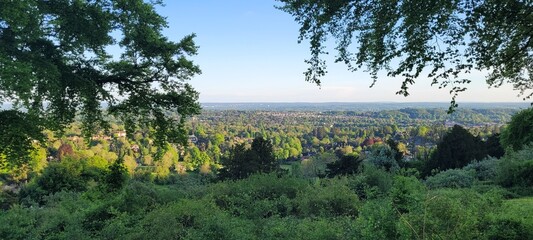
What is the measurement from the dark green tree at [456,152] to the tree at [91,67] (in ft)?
99.6

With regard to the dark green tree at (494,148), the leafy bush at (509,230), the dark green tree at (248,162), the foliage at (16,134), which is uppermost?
the foliage at (16,134)

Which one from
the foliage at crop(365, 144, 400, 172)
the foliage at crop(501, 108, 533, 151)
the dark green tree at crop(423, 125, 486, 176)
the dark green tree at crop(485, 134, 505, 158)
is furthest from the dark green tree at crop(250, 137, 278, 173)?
the foliage at crop(501, 108, 533, 151)

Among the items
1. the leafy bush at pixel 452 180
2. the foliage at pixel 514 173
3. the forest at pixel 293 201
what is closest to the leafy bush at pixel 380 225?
the forest at pixel 293 201

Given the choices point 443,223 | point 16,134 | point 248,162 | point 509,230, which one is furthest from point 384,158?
point 16,134

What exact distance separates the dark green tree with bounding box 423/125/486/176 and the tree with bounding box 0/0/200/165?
3035 cm

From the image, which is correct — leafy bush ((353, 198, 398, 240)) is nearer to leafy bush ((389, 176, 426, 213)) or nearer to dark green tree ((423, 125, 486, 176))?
leafy bush ((389, 176, 426, 213))

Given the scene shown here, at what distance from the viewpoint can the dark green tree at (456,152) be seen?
3422 cm

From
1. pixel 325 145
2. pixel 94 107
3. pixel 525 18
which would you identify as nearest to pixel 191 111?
pixel 94 107

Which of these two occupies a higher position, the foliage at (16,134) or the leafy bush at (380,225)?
the foliage at (16,134)

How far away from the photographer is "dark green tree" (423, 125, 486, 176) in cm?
3422

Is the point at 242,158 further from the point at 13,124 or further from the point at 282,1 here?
the point at 282,1

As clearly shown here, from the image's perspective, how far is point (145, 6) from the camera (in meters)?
8.05

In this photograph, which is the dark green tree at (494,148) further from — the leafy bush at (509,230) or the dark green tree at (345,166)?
the leafy bush at (509,230)

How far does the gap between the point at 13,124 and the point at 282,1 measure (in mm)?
5995
